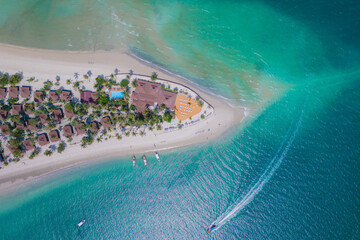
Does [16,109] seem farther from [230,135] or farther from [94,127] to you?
[230,135]

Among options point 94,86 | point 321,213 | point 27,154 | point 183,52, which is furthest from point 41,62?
point 321,213

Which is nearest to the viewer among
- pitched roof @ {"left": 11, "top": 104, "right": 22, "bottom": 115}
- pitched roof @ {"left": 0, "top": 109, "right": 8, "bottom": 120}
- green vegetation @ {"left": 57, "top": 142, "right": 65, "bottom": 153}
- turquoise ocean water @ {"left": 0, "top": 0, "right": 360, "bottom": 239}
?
pitched roof @ {"left": 0, "top": 109, "right": 8, "bottom": 120}

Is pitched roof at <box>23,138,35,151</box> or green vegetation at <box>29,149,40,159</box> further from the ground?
pitched roof at <box>23,138,35,151</box>

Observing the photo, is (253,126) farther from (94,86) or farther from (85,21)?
(85,21)

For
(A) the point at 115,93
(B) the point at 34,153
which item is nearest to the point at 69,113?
(A) the point at 115,93

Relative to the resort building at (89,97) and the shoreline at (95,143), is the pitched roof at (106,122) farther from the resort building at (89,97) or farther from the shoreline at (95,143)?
the resort building at (89,97)

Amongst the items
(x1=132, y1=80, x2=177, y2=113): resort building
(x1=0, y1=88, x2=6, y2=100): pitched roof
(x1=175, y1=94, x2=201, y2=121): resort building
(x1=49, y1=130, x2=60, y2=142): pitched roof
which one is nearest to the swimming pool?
(x1=132, y1=80, x2=177, y2=113): resort building

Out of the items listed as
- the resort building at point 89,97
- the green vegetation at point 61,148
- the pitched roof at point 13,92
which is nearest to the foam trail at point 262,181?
the green vegetation at point 61,148

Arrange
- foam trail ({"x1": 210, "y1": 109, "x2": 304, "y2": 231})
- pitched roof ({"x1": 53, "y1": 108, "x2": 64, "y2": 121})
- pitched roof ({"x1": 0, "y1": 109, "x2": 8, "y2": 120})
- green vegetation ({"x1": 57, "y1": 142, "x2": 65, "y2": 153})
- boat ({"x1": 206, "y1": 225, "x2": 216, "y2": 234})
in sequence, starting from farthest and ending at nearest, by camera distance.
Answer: foam trail ({"x1": 210, "y1": 109, "x2": 304, "y2": 231})
boat ({"x1": 206, "y1": 225, "x2": 216, "y2": 234})
green vegetation ({"x1": 57, "y1": 142, "x2": 65, "y2": 153})
pitched roof ({"x1": 53, "y1": 108, "x2": 64, "y2": 121})
pitched roof ({"x1": 0, "y1": 109, "x2": 8, "y2": 120})

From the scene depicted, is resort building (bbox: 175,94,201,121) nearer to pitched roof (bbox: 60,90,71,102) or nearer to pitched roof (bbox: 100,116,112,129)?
pitched roof (bbox: 100,116,112,129)
